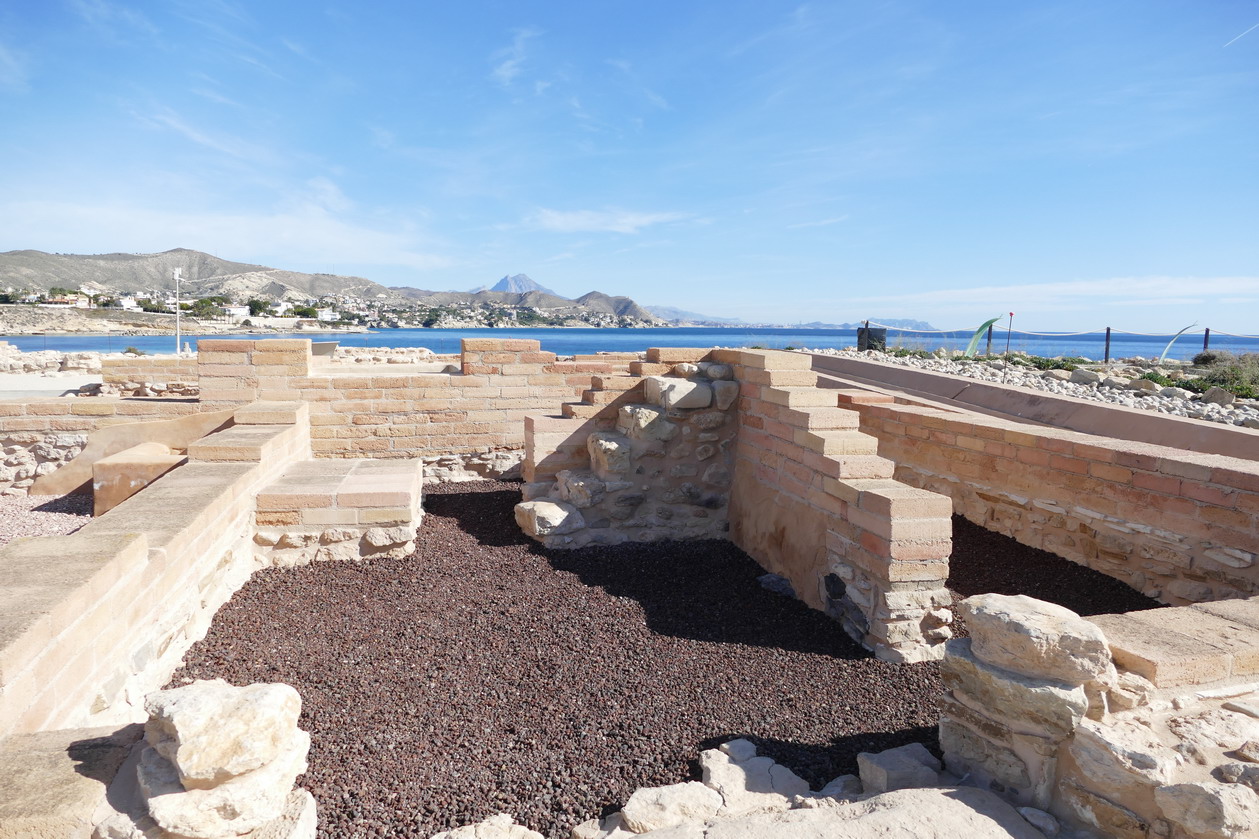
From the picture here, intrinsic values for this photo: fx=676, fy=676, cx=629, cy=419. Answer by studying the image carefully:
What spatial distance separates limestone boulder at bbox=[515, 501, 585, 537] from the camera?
534 centimetres

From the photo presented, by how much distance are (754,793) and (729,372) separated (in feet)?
12.8

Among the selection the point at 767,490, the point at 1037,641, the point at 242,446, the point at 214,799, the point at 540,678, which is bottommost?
the point at 540,678

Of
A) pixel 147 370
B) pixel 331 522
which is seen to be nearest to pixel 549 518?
pixel 331 522

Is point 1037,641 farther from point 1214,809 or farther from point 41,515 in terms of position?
point 41,515

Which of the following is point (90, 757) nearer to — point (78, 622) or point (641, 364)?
point (78, 622)

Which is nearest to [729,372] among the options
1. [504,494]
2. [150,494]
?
[504,494]

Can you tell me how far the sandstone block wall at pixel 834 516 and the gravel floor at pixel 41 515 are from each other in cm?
551

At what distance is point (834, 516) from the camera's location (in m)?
4.27

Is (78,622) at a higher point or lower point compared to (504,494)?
higher

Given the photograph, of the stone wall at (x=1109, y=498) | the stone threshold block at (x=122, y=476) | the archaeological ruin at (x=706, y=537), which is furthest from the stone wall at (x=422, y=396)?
the stone wall at (x=1109, y=498)

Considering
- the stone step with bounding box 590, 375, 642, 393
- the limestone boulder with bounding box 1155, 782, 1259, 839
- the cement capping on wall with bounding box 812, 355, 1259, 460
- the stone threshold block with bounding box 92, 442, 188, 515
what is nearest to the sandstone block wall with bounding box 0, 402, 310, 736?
the stone threshold block with bounding box 92, 442, 188, 515

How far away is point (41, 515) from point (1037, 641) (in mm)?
Answer: 7492

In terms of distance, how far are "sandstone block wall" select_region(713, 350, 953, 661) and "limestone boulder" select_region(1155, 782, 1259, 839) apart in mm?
1810

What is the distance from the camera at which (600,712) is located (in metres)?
3.13
